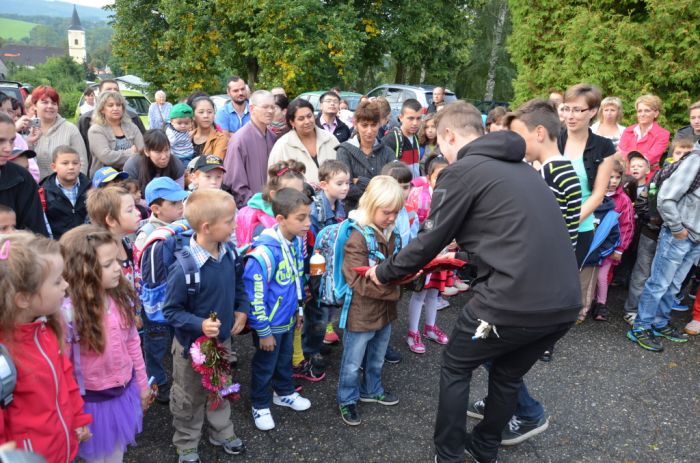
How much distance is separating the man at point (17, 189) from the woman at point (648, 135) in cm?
637

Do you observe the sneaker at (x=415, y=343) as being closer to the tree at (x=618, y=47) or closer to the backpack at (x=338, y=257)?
the backpack at (x=338, y=257)

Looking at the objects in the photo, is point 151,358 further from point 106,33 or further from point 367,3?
point 106,33

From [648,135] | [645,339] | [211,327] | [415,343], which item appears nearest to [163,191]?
[211,327]

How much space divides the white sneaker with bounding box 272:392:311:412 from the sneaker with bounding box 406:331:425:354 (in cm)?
124

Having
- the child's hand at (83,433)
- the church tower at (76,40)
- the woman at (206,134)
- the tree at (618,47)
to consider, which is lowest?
the child's hand at (83,433)

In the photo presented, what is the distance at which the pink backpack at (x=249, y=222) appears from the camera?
3.79 metres

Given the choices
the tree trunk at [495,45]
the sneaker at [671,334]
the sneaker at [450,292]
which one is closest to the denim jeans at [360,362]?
the sneaker at [450,292]

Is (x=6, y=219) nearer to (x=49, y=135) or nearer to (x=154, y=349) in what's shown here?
(x=154, y=349)

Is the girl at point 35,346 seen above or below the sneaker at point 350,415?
above

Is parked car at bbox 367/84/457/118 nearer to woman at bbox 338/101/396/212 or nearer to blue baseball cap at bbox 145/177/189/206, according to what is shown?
woman at bbox 338/101/396/212

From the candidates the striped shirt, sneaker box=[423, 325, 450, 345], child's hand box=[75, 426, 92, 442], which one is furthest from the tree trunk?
child's hand box=[75, 426, 92, 442]

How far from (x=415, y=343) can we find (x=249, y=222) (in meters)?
1.87

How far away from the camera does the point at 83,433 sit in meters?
2.29

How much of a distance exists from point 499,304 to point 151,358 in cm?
260
